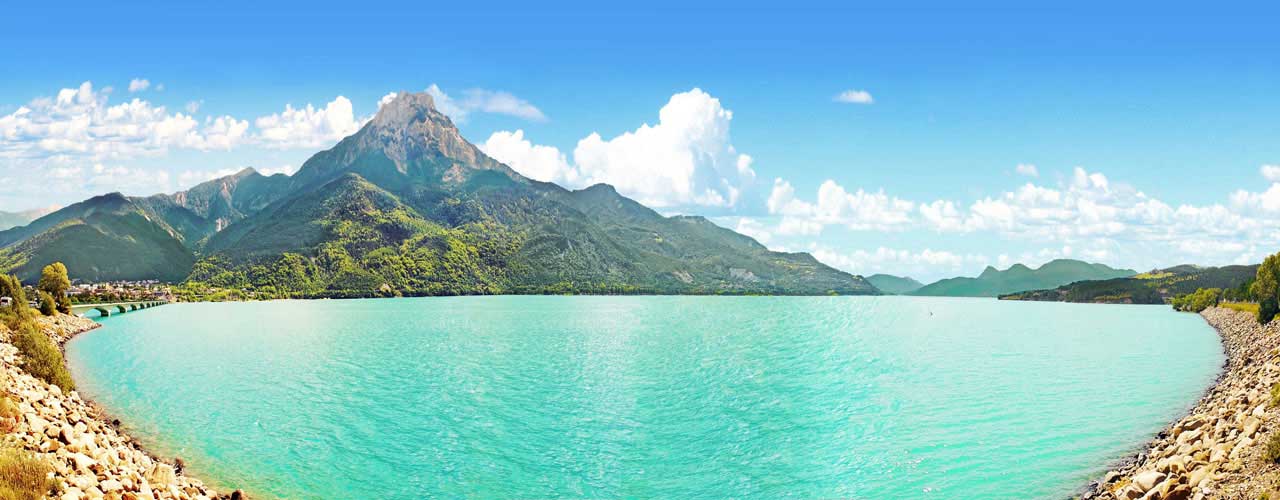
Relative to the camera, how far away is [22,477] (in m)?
18.9

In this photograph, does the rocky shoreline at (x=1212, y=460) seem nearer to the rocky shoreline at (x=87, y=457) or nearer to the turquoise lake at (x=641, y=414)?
the turquoise lake at (x=641, y=414)

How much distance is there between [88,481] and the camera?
21625 millimetres

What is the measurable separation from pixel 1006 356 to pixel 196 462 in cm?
8857

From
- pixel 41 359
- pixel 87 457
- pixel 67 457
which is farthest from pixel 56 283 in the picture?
pixel 67 457

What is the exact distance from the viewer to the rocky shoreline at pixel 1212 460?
73.3 feet

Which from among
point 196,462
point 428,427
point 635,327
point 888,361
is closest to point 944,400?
point 888,361

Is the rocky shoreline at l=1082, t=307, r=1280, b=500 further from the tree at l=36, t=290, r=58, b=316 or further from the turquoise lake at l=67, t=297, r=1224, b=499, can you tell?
the tree at l=36, t=290, r=58, b=316

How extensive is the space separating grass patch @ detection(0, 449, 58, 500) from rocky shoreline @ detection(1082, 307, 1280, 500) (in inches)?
1308

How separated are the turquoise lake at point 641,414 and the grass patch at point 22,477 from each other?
11.6 m

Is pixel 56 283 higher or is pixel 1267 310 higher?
pixel 1267 310

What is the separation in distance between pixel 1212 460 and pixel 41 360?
71049 mm

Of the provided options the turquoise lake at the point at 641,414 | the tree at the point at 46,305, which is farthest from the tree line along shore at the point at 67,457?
the tree at the point at 46,305

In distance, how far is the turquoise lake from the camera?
3275 cm

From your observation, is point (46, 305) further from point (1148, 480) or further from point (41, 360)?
point (1148, 480)
